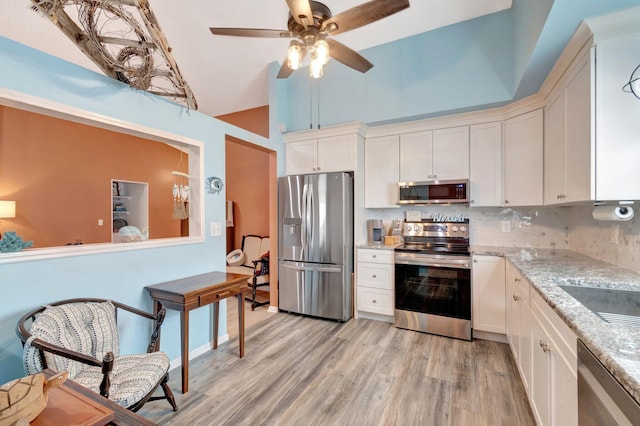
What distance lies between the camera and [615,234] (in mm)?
1938

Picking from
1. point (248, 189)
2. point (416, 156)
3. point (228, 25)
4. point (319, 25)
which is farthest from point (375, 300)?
point (228, 25)

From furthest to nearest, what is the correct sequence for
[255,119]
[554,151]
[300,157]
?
[255,119] → [300,157] → [554,151]

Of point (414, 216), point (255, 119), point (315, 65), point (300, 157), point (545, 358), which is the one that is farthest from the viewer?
point (255, 119)

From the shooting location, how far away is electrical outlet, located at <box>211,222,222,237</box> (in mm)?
2756

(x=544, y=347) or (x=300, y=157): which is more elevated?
(x=300, y=157)

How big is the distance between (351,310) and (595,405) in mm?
2711

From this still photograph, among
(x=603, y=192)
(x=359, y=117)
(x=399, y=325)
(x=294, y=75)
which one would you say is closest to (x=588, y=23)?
(x=603, y=192)

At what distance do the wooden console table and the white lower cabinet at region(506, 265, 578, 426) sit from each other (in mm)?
2181

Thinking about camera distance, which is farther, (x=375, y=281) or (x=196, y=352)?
(x=375, y=281)

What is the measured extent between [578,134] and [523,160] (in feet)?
3.61

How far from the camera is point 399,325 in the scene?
10.4 ft

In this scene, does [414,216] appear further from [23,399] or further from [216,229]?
[23,399]

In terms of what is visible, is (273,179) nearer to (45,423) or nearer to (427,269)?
(427,269)

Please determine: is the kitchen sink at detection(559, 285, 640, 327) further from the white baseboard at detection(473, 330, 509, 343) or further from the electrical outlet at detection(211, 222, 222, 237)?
the electrical outlet at detection(211, 222, 222, 237)
